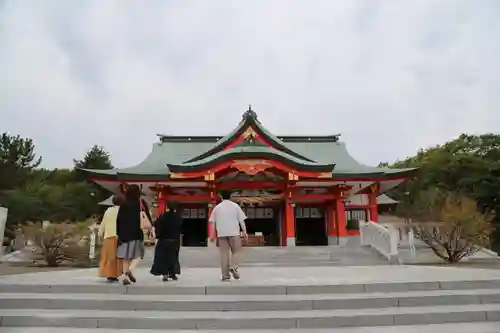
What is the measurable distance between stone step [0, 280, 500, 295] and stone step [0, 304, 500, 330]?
2.46ft

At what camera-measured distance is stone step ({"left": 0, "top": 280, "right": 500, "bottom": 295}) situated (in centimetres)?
622

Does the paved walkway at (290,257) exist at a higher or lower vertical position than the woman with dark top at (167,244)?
lower

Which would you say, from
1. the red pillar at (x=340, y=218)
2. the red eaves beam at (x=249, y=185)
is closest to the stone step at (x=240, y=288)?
the red pillar at (x=340, y=218)

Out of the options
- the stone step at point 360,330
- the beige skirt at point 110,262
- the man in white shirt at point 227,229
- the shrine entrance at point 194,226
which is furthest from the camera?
the shrine entrance at point 194,226

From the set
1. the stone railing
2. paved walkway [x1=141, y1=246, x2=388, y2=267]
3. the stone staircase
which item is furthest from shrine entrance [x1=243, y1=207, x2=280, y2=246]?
the stone staircase

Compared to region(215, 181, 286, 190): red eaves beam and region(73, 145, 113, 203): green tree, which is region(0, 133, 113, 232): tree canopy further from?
region(215, 181, 286, 190): red eaves beam

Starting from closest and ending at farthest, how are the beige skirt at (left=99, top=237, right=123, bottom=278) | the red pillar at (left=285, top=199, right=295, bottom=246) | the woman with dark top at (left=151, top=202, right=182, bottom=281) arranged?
the beige skirt at (left=99, top=237, right=123, bottom=278) → the woman with dark top at (left=151, top=202, right=182, bottom=281) → the red pillar at (left=285, top=199, right=295, bottom=246)

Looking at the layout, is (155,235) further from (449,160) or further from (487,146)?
(487,146)

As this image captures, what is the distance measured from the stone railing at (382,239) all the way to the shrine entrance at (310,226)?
519 centimetres

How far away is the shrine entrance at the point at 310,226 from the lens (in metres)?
21.8

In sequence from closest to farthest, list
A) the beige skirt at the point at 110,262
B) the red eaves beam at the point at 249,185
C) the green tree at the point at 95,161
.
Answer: the beige skirt at the point at 110,262
the red eaves beam at the point at 249,185
the green tree at the point at 95,161

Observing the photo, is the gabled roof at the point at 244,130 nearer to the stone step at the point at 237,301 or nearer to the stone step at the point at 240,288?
the stone step at the point at 240,288

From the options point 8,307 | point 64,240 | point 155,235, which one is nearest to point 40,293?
point 8,307

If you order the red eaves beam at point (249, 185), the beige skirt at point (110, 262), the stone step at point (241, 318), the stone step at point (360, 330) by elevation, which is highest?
the red eaves beam at point (249, 185)
